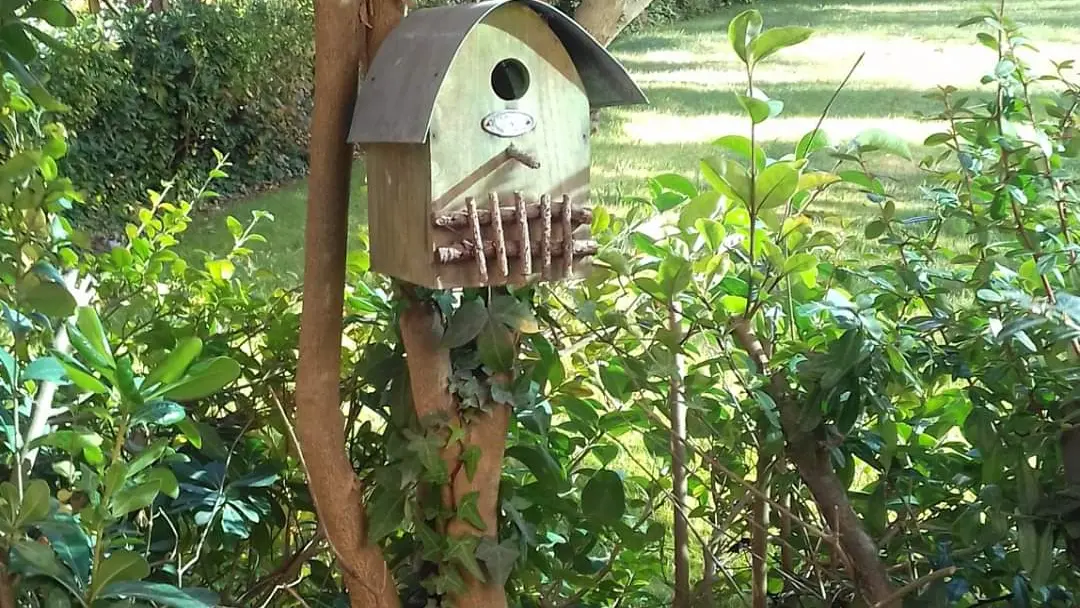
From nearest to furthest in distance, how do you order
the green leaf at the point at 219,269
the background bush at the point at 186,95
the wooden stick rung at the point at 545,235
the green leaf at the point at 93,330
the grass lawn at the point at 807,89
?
the green leaf at the point at 93,330 < the wooden stick rung at the point at 545,235 < the green leaf at the point at 219,269 < the grass lawn at the point at 807,89 < the background bush at the point at 186,95

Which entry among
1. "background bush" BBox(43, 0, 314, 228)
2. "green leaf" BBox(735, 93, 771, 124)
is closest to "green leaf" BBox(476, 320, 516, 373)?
"green leaf" BBox(735, 93, 771, 124)

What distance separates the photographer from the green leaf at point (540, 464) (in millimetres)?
1153

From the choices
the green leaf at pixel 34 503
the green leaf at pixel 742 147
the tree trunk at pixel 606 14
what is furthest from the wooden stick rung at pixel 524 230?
the tree trunk at pixel 606 14

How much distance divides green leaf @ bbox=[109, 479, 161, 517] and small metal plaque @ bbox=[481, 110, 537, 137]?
0.42 meters

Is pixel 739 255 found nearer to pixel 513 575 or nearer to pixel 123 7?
pixel 513 575

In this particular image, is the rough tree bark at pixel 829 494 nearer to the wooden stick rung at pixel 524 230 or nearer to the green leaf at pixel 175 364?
the wooden stick rung at pixel 524 230

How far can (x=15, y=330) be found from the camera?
91 centimetres

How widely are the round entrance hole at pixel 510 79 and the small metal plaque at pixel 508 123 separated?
0.02 m

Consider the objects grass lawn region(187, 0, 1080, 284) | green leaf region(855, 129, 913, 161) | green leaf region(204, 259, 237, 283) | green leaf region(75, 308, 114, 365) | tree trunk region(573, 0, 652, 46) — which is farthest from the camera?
grass lawn region(187, 0, 1080, 284)

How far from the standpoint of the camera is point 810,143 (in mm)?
1098

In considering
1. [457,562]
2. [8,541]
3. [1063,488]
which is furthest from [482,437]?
[1063,488]

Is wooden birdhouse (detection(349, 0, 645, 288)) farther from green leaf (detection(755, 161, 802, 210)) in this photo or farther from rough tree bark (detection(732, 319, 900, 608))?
rough tree bark (detection(732, 319, 900, 608))

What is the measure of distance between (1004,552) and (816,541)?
23cm

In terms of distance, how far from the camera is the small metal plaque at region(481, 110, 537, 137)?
929 mm
